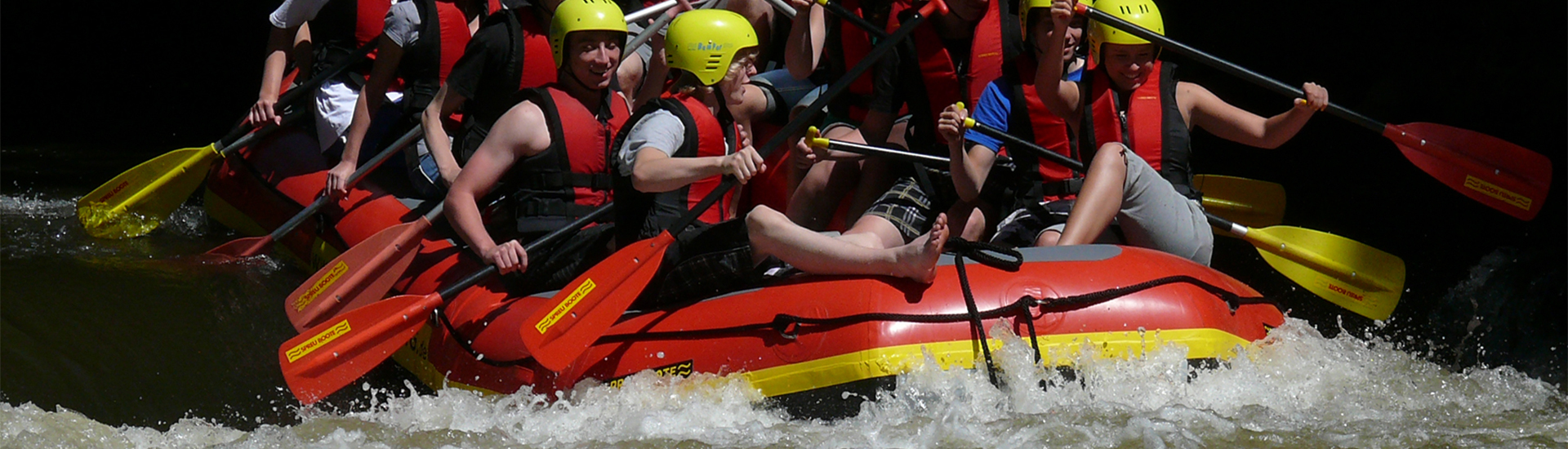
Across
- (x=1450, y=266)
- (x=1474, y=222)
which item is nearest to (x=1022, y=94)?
(x=1450, y=266)

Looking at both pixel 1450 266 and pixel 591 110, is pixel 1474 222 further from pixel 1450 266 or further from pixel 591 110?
pixel 591 110

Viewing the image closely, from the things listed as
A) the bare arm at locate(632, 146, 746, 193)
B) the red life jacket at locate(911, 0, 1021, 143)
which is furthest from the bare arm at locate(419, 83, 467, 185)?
the red life jacket at locate(911, 0, 1021, 143)

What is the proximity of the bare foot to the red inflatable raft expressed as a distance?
0.04 metres

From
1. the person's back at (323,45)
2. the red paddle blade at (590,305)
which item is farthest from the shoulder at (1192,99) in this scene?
the person's back at (323,45)

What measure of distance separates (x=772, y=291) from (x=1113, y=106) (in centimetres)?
118

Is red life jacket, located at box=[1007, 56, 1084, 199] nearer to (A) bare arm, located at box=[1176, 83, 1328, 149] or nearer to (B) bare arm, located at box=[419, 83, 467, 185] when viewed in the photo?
(A) bare arm, located at box=[1176, 83, 1328, 149]

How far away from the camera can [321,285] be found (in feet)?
14.8

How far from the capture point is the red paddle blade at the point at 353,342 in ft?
13.2

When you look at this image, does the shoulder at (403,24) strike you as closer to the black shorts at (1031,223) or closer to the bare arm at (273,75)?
the bare arm at (273,75)

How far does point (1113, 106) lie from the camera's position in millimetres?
4102

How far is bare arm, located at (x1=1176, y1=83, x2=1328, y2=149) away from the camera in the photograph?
398cm

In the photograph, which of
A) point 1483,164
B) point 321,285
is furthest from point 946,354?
point 321,285

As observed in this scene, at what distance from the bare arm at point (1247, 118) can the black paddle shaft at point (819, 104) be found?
2.75 feet

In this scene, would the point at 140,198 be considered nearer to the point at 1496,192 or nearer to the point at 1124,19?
the point at 1124,19
